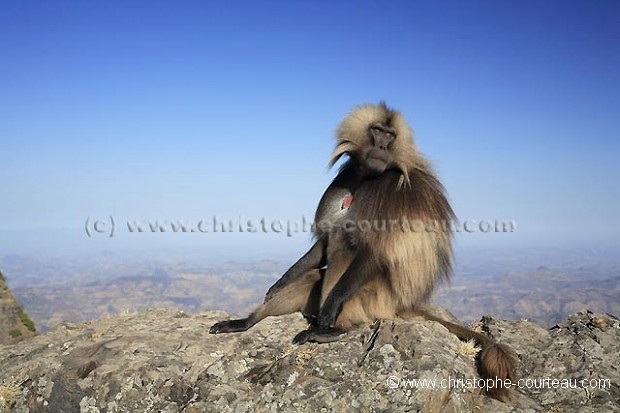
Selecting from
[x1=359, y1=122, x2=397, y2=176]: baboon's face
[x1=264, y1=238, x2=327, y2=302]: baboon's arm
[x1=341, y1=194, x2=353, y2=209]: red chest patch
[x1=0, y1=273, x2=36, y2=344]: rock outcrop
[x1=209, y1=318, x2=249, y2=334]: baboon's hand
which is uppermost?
[x1=359, y1=122, x2=397, y2=176]: baboon's face

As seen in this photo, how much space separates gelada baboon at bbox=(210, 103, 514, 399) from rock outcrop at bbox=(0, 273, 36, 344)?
16.9ft

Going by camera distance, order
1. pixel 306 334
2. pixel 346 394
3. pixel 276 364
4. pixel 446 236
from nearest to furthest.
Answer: pixel 346 394
pixel 276 364
pixel 306 334
pixel 446 236

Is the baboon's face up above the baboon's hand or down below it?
above

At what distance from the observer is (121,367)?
233 inches

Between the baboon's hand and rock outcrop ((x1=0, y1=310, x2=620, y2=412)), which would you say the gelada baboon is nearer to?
the baboon's hand

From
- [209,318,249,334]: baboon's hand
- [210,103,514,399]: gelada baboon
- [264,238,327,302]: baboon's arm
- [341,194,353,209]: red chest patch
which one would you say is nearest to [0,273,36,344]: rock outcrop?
[209,318,249,334]: baboon's hand

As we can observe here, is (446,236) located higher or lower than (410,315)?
higher

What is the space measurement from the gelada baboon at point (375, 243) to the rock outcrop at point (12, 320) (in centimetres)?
516

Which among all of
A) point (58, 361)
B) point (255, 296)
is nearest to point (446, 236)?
point (58, 361)

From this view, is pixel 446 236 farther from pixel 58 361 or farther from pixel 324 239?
pixel 58 361

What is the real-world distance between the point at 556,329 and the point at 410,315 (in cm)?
213

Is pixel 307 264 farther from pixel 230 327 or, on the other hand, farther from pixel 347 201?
pixel 230 327

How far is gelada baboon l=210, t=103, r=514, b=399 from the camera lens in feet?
20.7

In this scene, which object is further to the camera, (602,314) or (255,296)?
(255,296)
